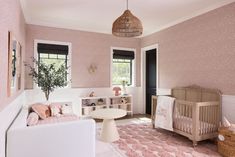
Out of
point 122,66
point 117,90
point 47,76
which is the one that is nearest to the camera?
point 47,76

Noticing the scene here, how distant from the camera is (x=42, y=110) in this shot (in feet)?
11.0

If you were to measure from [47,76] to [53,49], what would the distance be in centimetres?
88

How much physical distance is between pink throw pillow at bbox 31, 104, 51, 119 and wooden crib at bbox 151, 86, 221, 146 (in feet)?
8.55

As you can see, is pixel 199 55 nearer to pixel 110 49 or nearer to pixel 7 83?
pixel 110 49

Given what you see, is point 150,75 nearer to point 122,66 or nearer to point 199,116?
point 122,66

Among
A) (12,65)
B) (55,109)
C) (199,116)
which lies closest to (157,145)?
(199,116)

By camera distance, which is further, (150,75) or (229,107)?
(150,75)

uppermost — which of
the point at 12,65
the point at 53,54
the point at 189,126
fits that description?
the point at 53,54

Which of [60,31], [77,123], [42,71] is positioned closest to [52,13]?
[60,31]

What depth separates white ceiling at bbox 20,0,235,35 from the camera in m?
3.29

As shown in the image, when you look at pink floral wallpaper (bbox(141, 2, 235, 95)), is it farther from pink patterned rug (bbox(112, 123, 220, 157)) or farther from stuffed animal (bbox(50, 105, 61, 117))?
stuffed animal (bbox(50, 105, 61, 117))

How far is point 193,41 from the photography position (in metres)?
3.85

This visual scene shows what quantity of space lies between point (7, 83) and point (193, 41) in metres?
3.65

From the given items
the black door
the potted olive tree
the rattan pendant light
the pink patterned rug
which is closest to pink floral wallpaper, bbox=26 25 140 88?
the potted olive tree
